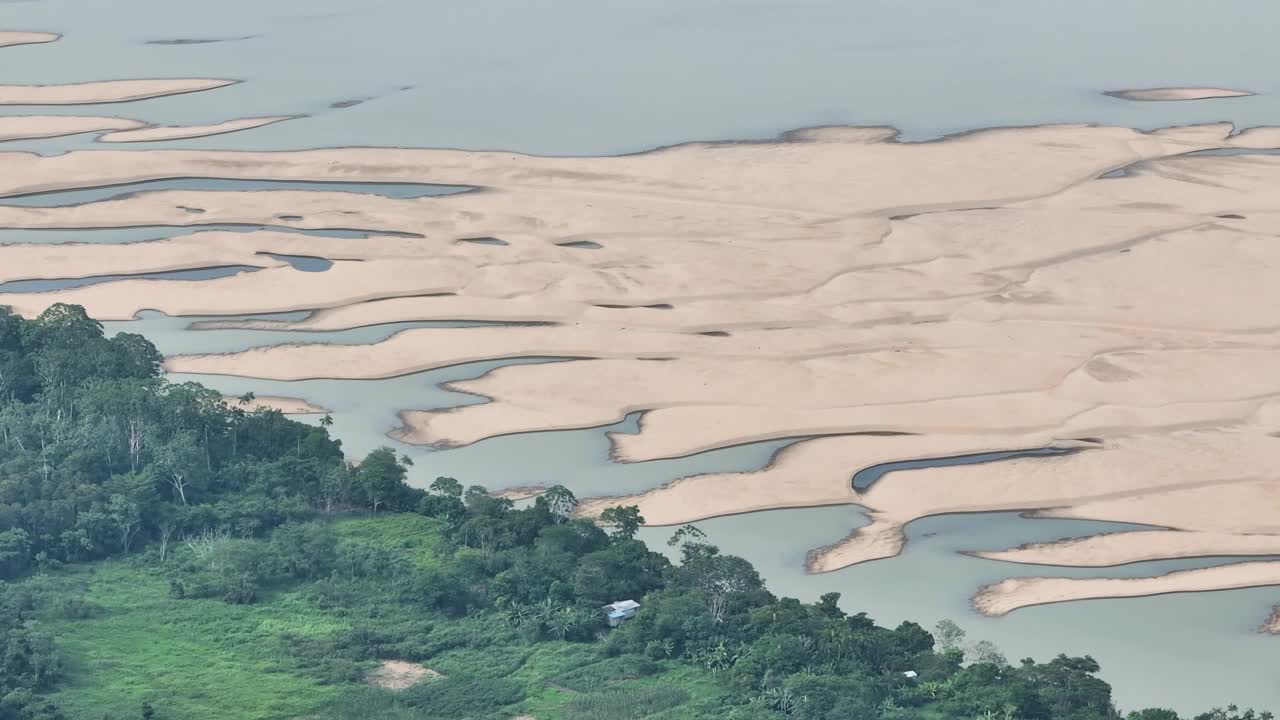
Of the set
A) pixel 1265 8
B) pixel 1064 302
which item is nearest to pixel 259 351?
pixel 1064 302

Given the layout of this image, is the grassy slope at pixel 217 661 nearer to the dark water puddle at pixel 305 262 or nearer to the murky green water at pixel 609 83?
the murky green water at pixel 609 83

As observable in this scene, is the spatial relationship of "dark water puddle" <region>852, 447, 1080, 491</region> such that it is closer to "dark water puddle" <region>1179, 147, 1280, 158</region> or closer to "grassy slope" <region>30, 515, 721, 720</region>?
"grassy slope" <region>30, 515, 721, 720</region>

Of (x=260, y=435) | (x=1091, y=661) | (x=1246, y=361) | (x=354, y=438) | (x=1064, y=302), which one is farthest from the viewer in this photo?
(x=1064, y=302)

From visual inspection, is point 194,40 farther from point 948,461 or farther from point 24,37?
point 948,461

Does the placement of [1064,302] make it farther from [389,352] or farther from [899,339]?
[389,352]

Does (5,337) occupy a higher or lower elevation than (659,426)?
higher

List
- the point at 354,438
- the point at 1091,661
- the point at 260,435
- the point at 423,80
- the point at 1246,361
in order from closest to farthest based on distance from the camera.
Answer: the point at 1091,661
the point at 260,435
the point at 354,438
the point at 1246,361
the point at 423,80

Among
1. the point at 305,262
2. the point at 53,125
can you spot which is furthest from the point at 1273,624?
the point at 53,125
